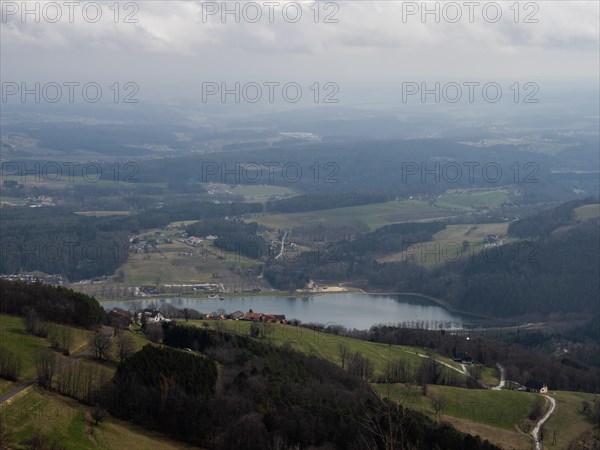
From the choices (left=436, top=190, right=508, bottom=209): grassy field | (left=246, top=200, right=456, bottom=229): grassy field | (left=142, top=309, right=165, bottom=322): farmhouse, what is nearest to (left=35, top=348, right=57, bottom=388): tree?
(left=142, top=309, right=165, bottom=322): farmhouse

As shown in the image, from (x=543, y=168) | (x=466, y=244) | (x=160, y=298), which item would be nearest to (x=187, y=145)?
(x=543, y=168)

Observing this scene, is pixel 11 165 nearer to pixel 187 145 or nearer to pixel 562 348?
pixel 187 145

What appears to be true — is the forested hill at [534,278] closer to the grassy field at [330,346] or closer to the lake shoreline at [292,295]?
the lake shoreline at [292,295]

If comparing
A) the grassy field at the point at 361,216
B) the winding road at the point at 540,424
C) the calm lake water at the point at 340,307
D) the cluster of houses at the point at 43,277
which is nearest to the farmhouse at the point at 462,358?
the winding road at the point at 540,424

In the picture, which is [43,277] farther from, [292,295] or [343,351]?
[343,351]

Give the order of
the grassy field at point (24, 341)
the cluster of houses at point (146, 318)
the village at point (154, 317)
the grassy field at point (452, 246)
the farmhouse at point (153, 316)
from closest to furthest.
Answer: the grassy field at point (24, 341), the cluster of houses at point (146, 318), the village at point (154, 317), the farmhouse at point (153, 316), the grassy field at point (452, 246)

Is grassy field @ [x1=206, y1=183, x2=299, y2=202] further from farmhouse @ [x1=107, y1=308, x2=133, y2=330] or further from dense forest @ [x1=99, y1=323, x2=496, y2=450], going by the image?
dense forest @ [x1=99, y1=323, x2=496, y2=450]
